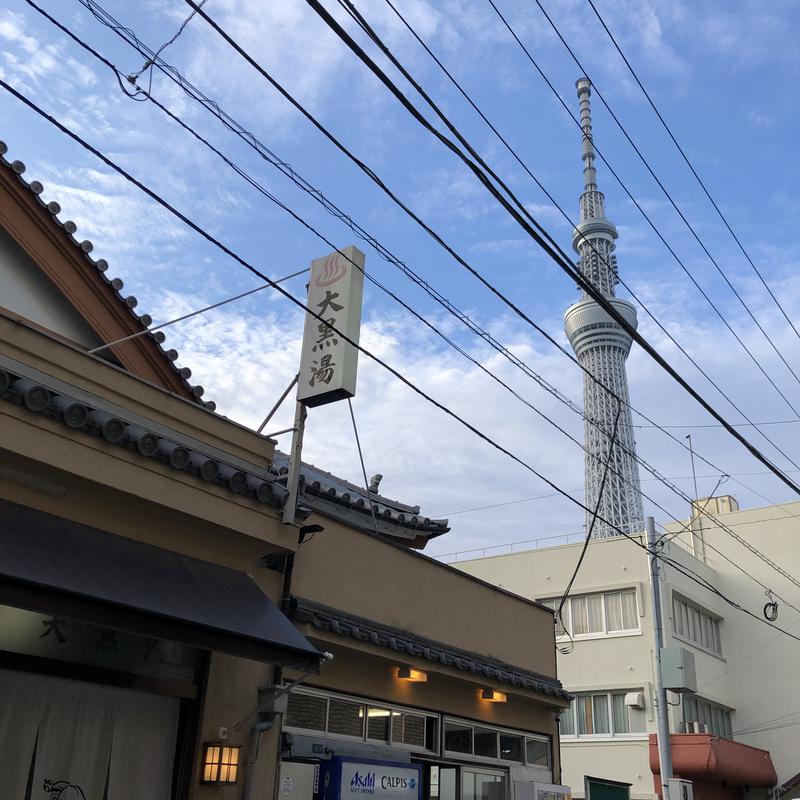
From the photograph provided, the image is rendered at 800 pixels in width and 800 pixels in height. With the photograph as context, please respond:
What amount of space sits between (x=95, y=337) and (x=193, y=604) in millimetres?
5075

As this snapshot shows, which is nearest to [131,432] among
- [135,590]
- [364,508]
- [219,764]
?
[135,590]

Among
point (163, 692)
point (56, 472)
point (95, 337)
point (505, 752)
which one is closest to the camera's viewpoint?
point (56, 472)

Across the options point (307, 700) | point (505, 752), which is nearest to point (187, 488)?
point (307, 700)

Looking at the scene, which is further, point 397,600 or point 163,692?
point 397,600

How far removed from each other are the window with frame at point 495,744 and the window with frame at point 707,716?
15.5m

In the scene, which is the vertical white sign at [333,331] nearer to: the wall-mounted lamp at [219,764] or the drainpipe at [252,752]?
the drainpipe at [252,752]

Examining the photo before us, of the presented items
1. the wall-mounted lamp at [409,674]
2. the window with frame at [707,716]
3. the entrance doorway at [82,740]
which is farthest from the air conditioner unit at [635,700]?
the entrance doorway at [82,740]

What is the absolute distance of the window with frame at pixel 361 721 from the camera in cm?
1056

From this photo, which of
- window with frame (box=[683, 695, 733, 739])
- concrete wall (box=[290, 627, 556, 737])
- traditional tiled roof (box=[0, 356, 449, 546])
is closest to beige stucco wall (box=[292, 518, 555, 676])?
concrete wall (box=[290, 627, 556, 737])

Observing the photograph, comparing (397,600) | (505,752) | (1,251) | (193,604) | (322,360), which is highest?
(1,251)

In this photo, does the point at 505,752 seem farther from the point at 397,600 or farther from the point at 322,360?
the point at 322,360

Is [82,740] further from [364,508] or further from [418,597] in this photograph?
[364,508]

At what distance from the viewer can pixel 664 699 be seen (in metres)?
17.8

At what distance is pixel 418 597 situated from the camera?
12.6 metres
